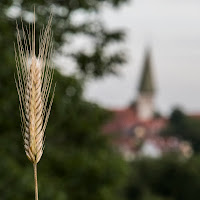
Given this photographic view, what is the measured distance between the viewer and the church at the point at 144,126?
69.4 meters

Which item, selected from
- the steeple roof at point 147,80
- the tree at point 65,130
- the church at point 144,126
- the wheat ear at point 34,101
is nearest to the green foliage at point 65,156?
the tree at point 65,130

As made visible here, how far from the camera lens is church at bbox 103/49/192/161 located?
69.4 metres

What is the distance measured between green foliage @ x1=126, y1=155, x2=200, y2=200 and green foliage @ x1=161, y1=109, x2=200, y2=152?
110 feet

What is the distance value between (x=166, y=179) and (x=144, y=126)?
51002 mm

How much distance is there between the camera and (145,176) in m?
36.5

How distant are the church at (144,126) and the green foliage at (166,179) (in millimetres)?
15629

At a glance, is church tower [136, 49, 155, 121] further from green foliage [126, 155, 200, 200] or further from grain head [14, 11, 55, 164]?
grain head [14, 11, 55, 164]

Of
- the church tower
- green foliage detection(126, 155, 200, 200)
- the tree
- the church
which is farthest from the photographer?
the church tower

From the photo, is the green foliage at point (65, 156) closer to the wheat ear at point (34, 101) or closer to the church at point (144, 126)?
the wheat ear at point (34, 101)

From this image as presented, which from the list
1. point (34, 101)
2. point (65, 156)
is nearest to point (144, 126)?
point (65, 156)

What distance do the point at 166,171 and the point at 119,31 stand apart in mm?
25820

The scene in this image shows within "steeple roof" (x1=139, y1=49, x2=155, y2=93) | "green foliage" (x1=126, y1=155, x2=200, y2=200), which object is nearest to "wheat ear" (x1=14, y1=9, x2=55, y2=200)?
"green foliage" (x1=126, y1=155, x2=200, y2=200)

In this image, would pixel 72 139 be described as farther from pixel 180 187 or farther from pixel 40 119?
pixel 180 187

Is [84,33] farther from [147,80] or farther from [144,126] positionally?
[147,80]
